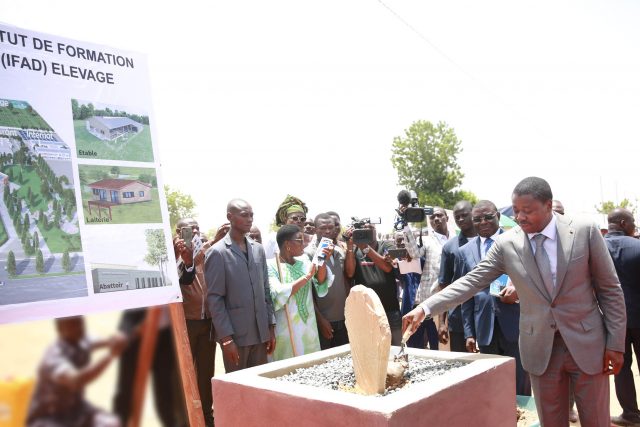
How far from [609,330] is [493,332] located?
57.7 inches

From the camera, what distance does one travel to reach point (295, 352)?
15.4ft

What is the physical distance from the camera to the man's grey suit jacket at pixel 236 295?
4223 mm

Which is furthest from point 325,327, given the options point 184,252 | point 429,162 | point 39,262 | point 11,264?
point 429,162

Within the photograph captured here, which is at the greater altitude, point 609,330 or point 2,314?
point 2,314

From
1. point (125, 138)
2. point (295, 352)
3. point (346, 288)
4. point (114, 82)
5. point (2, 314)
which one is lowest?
point (295, 352)

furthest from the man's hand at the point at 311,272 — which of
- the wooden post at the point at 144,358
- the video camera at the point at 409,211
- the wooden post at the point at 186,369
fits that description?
the wooden post at the point at 144,358

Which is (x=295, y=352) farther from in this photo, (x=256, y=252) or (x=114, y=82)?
→ (x=114, y=82)

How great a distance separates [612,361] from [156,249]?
8.65ft

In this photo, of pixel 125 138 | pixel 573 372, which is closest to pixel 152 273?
pixel 125 138

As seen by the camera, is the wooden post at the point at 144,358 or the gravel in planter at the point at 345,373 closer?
the wooden post at the point at 144,358

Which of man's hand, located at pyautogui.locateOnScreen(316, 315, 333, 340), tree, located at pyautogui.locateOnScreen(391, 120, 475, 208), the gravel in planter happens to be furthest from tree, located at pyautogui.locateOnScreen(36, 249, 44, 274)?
tree, located at pyautogui.locateOnScreen(391, 120, 475, 208)

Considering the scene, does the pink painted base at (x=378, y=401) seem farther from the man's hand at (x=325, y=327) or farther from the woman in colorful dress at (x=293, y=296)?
the man's hand at (x=325, y=327)

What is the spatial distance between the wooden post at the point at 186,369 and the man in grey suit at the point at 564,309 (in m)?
1.96

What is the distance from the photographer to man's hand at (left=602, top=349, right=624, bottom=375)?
2992mm
